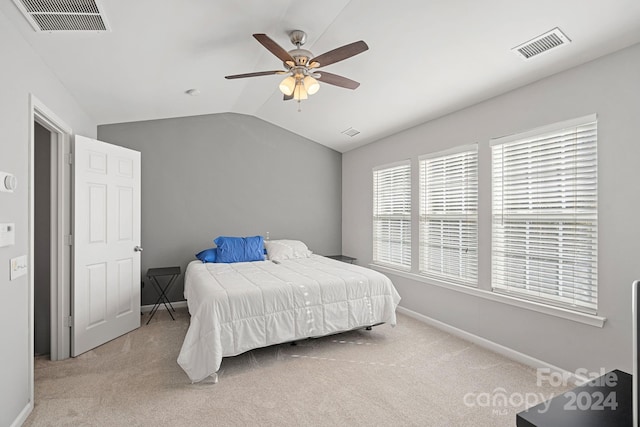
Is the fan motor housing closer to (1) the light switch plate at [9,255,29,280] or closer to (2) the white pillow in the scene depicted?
(1) the light switch plate at [9,255,29,280]

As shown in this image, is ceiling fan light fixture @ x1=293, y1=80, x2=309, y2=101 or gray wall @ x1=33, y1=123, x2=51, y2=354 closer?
ceiling fan light fixture @ x1=293, y1=80, x2=309, y2=101

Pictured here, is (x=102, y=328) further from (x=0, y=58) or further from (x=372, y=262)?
(x=372, y=262)

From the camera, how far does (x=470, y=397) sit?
2.42m

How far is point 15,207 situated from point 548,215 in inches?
154

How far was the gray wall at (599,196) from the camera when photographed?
2.33 m

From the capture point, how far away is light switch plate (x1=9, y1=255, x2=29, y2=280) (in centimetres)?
204

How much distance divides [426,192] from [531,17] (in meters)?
2.20

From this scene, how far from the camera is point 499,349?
3.17 metres

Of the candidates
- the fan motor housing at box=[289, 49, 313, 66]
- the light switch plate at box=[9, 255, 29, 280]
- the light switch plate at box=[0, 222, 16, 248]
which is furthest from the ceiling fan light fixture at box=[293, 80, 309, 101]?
the light switch plate at box=[9, 255, 29, 280]

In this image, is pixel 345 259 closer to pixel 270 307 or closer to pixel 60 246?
pixel 270 307

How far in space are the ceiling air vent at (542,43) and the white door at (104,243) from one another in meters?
3.91

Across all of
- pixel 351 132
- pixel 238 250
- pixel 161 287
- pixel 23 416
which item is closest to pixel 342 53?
pixel 351 132

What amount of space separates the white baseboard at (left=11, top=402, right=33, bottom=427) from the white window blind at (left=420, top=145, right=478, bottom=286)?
3822 mm

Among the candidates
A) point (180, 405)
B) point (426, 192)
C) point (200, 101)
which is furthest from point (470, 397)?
point (200, 101)
